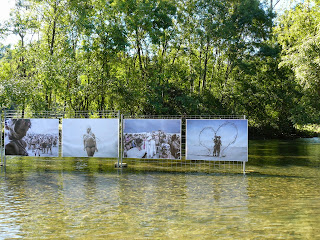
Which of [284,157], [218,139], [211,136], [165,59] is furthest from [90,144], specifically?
[165,59]

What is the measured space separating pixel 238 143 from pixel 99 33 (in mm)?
18620

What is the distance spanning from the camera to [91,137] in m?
14.8

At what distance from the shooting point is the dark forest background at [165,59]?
2606 cm

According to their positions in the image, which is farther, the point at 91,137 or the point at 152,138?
the point at 91,137

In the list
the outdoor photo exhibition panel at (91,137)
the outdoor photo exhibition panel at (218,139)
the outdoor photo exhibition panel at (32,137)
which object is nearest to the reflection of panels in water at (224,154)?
the outdoor photo exhibition panel at (218,139)

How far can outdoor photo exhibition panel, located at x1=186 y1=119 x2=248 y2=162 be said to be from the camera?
44.4 feet

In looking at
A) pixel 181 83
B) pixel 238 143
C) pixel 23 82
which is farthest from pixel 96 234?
pixel 181 83

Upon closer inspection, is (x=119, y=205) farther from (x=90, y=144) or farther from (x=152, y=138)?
(x=90, y=144)

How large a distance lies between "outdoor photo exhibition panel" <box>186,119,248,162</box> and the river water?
2.40 feet

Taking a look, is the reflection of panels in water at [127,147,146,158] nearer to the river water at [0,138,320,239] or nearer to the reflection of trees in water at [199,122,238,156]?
the river water at [0,138,320,239]

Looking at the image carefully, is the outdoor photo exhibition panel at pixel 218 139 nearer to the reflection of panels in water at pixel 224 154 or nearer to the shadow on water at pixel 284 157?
the reflection of panels in water at pixel 224 154

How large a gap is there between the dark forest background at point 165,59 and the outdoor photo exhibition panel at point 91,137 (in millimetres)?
8783

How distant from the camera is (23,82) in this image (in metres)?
24.3

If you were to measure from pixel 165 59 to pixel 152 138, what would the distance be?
69.6 ft
